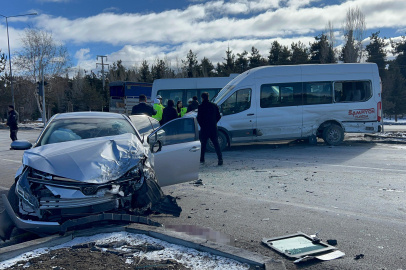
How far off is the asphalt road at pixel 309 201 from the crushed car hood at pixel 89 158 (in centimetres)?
106

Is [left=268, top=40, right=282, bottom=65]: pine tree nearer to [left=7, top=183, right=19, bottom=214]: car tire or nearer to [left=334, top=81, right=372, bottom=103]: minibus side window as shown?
[left=334, top=81, right=372, bottom=103]: minibus side window

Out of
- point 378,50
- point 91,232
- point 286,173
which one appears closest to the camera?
point 91,232

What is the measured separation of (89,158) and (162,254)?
62.2 inches

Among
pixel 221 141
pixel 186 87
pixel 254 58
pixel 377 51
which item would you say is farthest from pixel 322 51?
pixel 221 141

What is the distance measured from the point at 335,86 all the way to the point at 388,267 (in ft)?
32.8

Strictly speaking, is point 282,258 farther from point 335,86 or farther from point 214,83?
point 214,83

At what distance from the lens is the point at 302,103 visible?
12.3m

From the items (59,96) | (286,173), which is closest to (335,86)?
(286,173)

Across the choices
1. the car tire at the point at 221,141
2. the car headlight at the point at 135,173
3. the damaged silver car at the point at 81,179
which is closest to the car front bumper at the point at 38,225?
the damaged silver car at the point at 81,179

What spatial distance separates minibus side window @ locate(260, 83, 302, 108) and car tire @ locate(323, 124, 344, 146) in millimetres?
1398

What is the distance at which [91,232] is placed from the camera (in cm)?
396

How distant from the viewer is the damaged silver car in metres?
3.92

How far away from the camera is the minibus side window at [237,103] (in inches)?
475

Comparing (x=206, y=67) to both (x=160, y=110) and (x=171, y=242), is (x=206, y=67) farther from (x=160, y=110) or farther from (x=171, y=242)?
(x=171, y=242)
